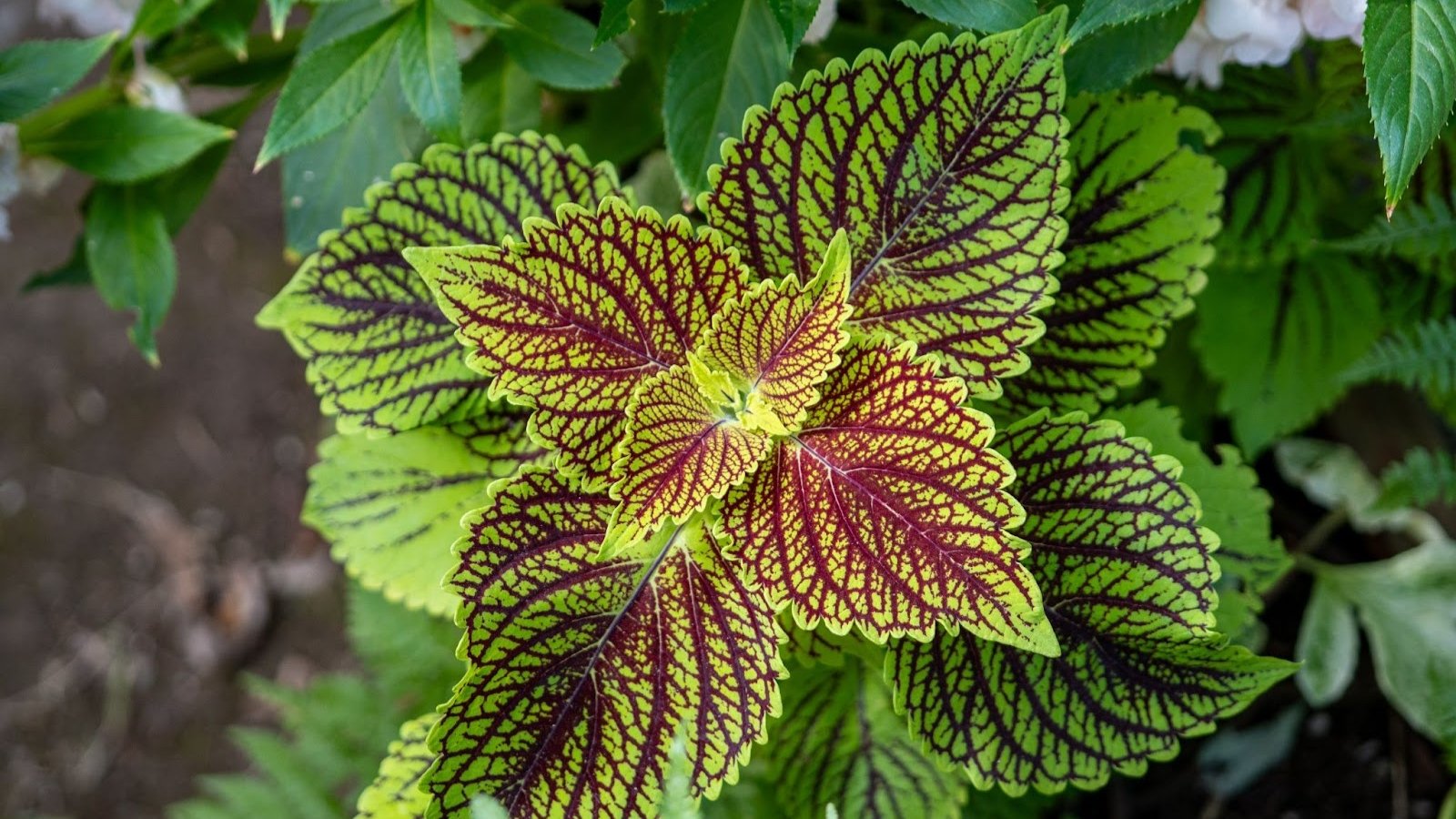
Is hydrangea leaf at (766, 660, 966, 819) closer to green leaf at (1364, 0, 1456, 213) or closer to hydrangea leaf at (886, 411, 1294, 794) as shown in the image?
hydrangea leaf at (886, 411, 1294, 794)

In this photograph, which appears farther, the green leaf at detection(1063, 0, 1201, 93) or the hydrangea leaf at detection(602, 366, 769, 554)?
the green leaf at detection(1063, 0, 1201, 93)

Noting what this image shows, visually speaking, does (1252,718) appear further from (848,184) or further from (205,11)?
(205,11)

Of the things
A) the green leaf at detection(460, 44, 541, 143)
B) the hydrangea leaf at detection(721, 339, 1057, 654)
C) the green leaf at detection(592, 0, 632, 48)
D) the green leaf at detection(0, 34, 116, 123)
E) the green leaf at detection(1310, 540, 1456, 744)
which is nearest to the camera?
the hydrangea leaf at detection(721, 339, 1057, 654)

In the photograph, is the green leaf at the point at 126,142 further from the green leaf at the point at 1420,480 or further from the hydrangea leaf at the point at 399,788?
the green leaf at the point at 1420,480

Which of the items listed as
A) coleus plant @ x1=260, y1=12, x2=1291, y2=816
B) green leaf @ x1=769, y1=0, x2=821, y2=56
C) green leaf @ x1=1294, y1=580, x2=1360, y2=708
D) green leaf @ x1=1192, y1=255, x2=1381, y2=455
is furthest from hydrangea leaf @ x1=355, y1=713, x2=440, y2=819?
green leaf @ x1=1294, y1=580, x2=1360, y2=708

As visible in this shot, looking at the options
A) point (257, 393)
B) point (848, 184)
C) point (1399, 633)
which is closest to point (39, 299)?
point (257, 393)

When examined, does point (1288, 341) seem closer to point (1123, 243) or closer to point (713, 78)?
point (1123, 243)

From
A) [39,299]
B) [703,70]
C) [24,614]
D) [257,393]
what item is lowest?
[703,70]
